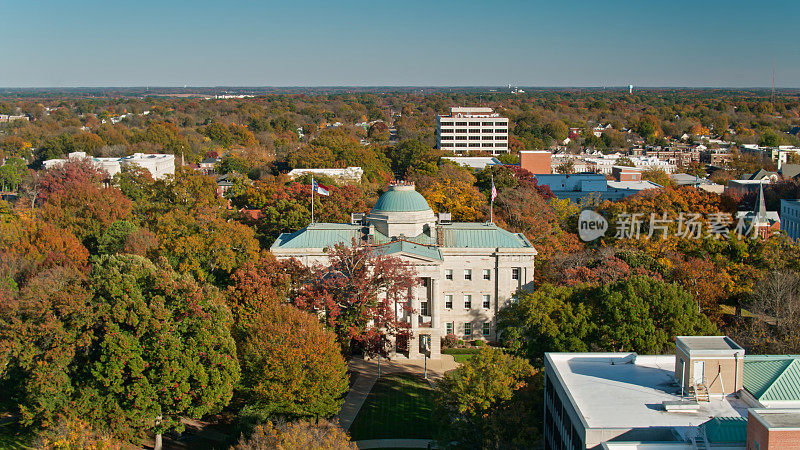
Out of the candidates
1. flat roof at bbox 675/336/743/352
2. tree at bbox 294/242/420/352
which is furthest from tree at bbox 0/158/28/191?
flat roof at bbox 675/336/743/352

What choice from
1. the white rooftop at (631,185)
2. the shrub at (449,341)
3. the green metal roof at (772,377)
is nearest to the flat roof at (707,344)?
the green metal roof at (772,377)

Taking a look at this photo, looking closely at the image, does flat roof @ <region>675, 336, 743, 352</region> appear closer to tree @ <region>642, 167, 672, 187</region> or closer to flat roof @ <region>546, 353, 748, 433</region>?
flat roof @ <region>546, 353, 748, 433</region>

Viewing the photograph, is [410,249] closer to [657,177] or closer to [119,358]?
[119,358]

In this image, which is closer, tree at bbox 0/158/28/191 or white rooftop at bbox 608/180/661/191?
white rooftop at bbox 608/180/661/191

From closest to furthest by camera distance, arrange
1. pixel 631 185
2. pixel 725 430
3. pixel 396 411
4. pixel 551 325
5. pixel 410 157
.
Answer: pixel 725 430, pixel 551 325, pixel 396 411, pixel 631 185, pixel 410 157

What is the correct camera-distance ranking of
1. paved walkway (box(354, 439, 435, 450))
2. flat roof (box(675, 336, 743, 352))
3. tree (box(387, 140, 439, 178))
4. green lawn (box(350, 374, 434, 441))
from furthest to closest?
tree (box(387, 140, 439, 178))
green lawn (box(350, 374, 434, 441))
paved walkway (box(354, 439, 435, 450))
flat roof (box(675, 336, 743, 352))

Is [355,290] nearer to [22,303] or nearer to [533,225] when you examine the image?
[22,303]

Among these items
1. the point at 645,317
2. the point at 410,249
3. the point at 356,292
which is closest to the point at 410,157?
the point at 410,249
